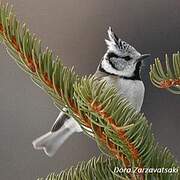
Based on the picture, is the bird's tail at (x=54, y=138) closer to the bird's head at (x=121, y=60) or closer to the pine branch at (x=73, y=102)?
Answer: the bird's head at (x=121, y=60)

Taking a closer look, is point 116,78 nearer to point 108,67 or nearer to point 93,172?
point 108,67

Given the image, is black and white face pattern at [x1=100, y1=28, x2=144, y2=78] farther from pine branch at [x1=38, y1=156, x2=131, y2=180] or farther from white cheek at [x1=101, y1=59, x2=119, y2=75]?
pine branch at [x1=38, y1=156, x2=131, y2=180]

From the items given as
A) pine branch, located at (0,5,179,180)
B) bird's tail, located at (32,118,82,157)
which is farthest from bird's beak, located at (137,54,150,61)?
pine branch, located at (0,5,179,180)

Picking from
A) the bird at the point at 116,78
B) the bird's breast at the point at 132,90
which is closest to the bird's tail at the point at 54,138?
the bird at the point at 116,78

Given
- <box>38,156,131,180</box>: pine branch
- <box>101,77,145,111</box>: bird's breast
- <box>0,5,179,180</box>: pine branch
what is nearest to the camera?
<box>0,5,179,180</box>: pine branch

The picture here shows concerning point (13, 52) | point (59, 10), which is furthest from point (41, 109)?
point (13, 52)

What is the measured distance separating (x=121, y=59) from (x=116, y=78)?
0.04 meters

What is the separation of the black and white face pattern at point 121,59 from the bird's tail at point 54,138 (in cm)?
11

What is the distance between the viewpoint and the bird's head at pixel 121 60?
1.99 feet

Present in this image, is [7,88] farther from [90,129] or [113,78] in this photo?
[90,129]

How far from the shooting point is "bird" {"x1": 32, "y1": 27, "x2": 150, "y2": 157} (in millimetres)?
599

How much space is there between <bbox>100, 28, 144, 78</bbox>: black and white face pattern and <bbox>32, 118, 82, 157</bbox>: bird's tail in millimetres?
113

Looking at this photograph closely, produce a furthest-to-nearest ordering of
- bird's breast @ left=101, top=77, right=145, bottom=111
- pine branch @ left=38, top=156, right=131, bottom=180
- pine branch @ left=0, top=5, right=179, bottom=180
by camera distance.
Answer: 1. bird's breast @ left=101, top=77, right=145, bottom=111
2. pine branch @ left=38, top=156, right=131, bottom=180
3. pine branch @ left=0, top=5, right=179, bottom=180

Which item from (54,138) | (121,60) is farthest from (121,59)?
(54,138)
